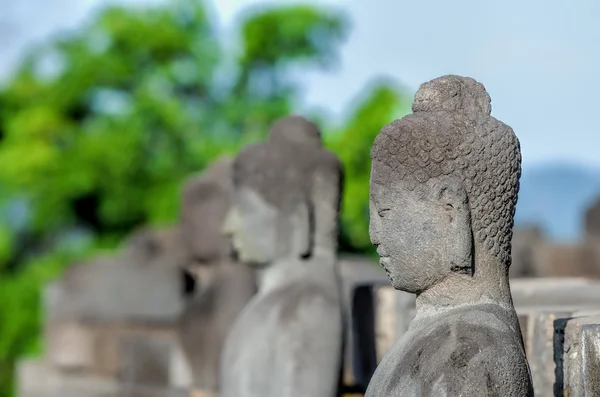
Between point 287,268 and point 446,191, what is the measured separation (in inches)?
81.2

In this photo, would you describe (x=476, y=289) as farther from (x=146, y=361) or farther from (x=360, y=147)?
(x=360, y=147)

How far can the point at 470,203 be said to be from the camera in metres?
3.82

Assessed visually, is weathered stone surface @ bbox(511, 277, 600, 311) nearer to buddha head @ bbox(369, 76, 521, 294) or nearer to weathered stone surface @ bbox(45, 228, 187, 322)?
buddha head @ bbox(369, 76, 521, 294)

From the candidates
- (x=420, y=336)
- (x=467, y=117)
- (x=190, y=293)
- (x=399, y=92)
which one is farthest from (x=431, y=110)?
(x=399, y=92)

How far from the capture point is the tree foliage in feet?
67.0

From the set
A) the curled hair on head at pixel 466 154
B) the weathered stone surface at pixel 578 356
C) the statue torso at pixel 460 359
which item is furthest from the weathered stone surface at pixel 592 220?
the statue torso at pixel 460 359

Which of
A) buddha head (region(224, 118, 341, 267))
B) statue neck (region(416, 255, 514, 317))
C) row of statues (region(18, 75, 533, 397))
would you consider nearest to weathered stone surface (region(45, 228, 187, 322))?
row of statues (region(18, 75, 533, 397))

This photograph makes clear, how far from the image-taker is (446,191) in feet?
12.5

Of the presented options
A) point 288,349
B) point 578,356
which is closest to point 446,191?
point 578,356

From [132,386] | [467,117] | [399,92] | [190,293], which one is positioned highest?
[399,92]

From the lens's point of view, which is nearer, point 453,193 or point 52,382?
point 453,193

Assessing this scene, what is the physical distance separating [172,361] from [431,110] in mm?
5447

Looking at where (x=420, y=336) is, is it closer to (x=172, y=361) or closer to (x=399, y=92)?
(x=172, y=361)

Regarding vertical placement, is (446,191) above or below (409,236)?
above
